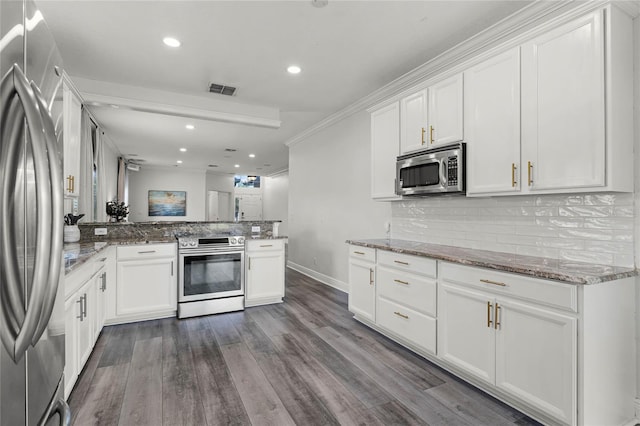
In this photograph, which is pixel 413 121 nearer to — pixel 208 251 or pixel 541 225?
pixel 541 225

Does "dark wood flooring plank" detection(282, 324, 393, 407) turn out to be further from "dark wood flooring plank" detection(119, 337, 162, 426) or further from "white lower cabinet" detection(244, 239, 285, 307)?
"dark wood flooring plank" detection(119, 337, 162, 426)

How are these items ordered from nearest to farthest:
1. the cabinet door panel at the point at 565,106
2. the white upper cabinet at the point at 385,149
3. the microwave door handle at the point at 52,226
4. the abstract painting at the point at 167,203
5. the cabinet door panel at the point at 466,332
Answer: the microwave door handle at the point at 52,226 < the cabinet door panel at the point at 565,106 < the cabinet door panel at the point at 466,332 < the white upper cabinet at the point at 385,149 < the abstract painting at the point at 167,203

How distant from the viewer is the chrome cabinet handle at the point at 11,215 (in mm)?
750

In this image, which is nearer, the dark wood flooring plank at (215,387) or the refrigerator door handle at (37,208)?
the refrigerator door handle at (37,208)

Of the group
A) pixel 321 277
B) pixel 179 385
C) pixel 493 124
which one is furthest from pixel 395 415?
pixel 321 277

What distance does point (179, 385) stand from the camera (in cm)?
235

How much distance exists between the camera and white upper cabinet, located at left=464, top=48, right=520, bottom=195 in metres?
2.34

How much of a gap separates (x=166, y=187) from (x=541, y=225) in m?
11.1

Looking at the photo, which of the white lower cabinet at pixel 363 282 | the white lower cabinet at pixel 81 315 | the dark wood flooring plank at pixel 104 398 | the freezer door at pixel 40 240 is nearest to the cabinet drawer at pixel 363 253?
the white lower cabinet at pixel 363 282

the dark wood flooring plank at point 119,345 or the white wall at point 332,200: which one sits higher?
the white wall at point 332,200

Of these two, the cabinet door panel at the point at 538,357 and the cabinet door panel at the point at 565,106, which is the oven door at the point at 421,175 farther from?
the cabinet door panel at the point at 538,357

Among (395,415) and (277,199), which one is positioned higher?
(277,199)

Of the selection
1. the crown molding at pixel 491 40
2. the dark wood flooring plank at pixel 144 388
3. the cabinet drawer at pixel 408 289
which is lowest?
the dark wood flooring plank at pixel 144 388

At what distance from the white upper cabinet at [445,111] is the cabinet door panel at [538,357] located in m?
1.45
